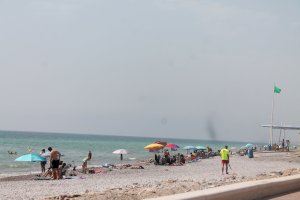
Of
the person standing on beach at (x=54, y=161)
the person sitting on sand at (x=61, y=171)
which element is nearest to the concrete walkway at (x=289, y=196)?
the person standing on beach at (x=54, y=161)

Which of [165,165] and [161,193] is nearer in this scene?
[161,193]

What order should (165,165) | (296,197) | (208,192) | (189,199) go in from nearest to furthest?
(189,199) < (208,192) < (296,197) < (165,165)

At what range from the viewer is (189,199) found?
657 centimetres

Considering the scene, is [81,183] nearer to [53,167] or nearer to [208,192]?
[53,167]

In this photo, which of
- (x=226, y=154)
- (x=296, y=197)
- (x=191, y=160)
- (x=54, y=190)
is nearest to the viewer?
(x=296, y=197)

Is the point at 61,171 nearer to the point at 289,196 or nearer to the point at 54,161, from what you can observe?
the point at 54,161

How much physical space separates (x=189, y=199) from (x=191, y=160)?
3536 centimetres

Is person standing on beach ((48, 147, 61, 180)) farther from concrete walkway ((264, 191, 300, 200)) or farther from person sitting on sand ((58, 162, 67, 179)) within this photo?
concrete walkway ((264, 191, 300, 200))

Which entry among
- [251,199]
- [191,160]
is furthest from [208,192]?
[191,160]

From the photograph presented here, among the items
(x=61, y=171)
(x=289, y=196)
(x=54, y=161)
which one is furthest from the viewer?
(x=61, y=171)

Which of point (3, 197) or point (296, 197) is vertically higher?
point (296, 197)

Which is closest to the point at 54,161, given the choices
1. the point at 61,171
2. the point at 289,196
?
the point at 61,171

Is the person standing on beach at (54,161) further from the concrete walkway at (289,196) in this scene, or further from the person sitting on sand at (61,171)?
the concrete walkway at (289,196)

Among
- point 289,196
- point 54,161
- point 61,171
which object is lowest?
point 61,171
